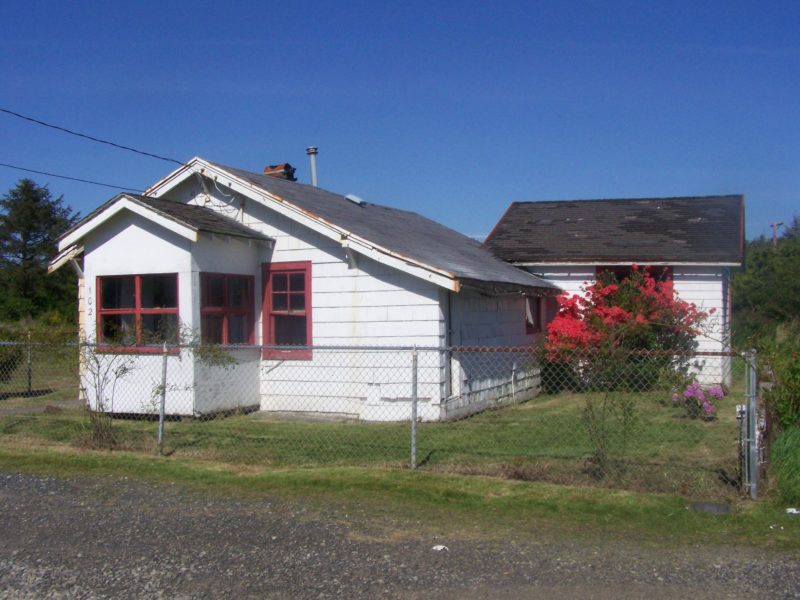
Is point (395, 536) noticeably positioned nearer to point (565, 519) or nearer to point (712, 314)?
point (565, 519)

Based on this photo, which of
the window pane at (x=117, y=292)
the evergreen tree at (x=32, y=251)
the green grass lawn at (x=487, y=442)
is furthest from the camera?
the evergreen tree at (x=32, y=251)

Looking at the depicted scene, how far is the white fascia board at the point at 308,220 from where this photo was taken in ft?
36.1

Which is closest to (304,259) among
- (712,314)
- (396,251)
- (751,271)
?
(396,251)

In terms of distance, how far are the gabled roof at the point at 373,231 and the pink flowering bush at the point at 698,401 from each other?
10.9 ft

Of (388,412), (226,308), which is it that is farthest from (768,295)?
(226,308)

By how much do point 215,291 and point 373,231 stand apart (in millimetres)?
2704

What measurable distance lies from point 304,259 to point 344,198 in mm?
4404

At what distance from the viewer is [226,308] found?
1226cm

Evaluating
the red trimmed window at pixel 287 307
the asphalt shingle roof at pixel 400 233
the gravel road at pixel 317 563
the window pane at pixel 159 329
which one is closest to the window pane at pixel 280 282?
the red trimmed window at pixel 287 307

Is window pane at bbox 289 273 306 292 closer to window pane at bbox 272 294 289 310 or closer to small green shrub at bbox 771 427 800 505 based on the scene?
window pane at bbox 272 294 289 310

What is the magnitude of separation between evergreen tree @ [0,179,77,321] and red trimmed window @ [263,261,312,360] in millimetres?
30788

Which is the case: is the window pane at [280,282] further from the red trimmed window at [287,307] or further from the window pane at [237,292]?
the window pane at [237,292]

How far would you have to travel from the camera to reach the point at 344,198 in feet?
54.3

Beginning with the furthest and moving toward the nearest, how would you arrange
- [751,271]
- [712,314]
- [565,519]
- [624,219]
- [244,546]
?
[751,271] < [624,219] < [712,314] < [565,519] < [244,546]
